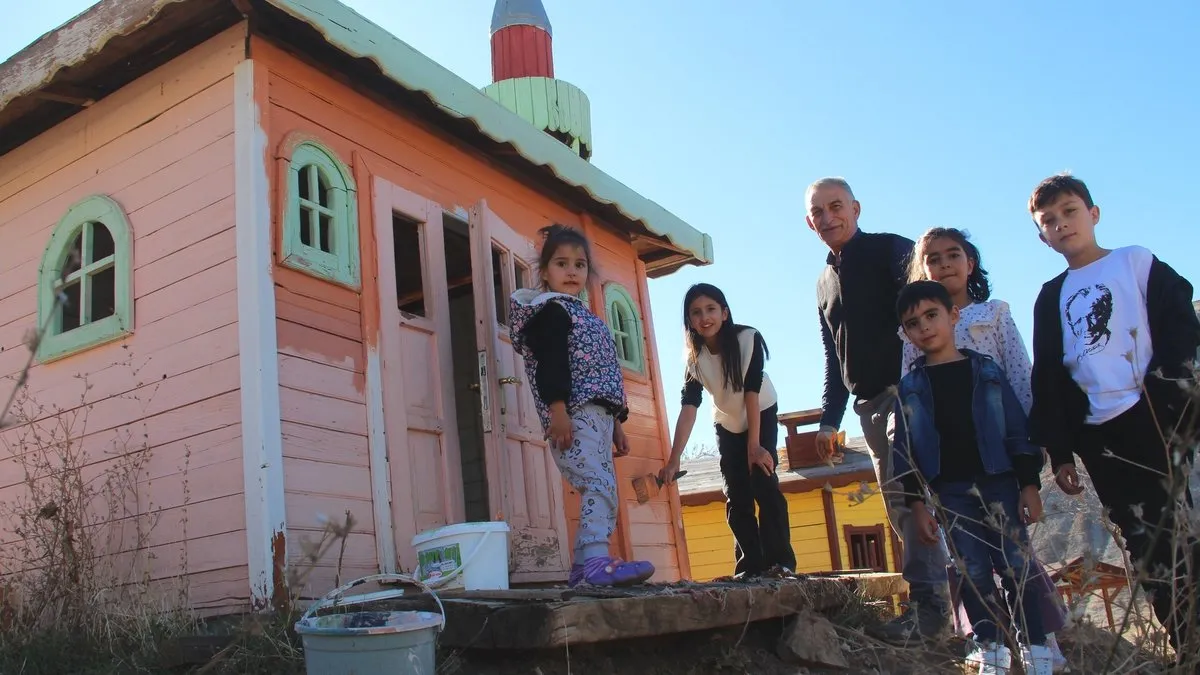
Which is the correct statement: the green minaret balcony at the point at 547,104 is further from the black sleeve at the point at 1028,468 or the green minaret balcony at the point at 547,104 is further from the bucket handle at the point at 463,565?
the black sleeve at the point at 1028,468

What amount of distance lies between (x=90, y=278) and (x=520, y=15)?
17.2ft

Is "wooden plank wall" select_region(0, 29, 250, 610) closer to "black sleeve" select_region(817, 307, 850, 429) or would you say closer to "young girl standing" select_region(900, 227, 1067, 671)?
"black sleeve" select_region(817, 307, 850, 429)

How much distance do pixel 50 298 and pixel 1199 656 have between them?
5.32 m

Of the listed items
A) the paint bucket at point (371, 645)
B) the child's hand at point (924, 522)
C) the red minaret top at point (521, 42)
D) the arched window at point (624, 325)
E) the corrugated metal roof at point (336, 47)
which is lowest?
the paint bucket at point (371, 645)

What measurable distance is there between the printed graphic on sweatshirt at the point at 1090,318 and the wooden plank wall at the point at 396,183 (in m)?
2.93

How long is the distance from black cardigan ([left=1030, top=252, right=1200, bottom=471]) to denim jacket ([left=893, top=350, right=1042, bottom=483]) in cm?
7

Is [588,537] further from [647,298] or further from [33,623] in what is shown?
[647,298]

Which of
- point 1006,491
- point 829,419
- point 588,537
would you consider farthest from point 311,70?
point 1006,491

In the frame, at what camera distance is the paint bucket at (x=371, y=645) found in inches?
104

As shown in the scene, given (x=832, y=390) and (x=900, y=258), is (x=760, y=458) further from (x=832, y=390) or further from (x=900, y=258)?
(x=900, y=258)

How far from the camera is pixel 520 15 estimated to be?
9070mm

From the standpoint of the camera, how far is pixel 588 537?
4.04 meters

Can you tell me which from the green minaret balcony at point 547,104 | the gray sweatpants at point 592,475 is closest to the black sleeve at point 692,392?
the gray sweatpants at point 592,475

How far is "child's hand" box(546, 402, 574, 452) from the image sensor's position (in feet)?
13.6
